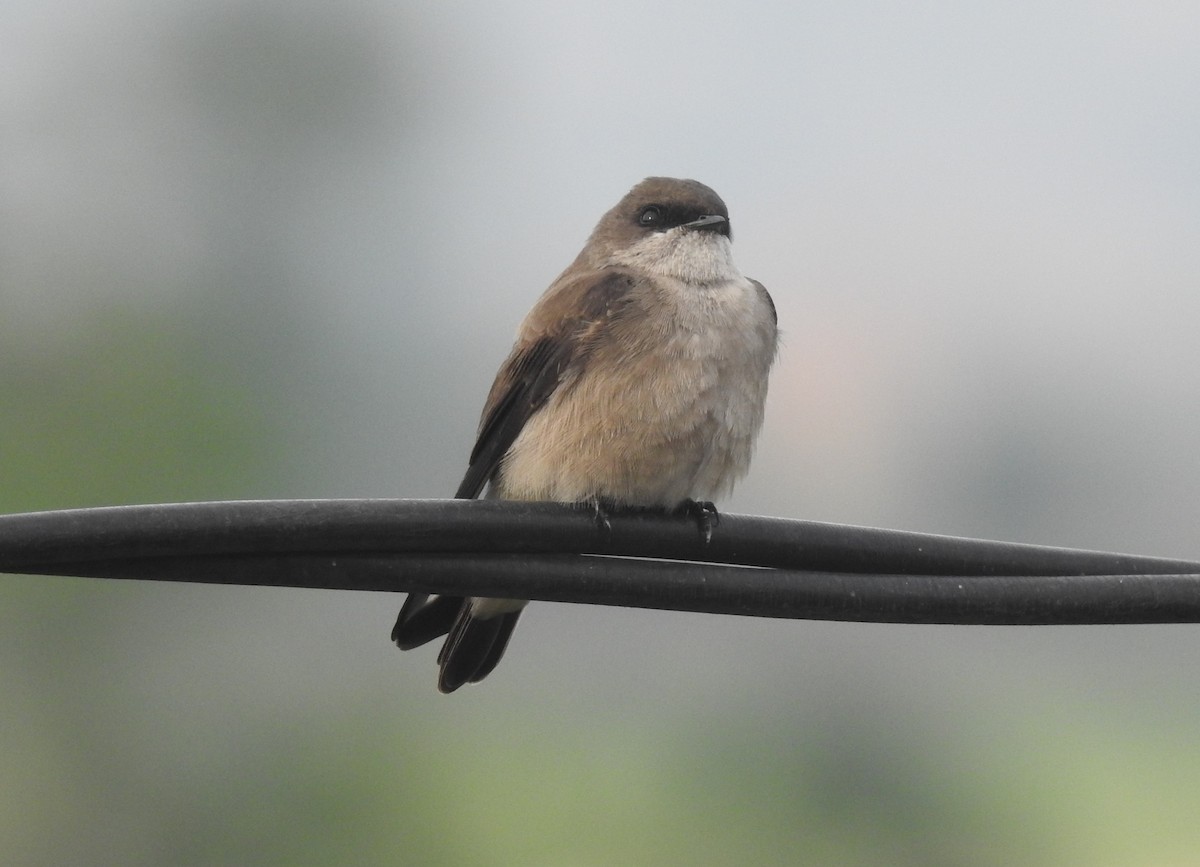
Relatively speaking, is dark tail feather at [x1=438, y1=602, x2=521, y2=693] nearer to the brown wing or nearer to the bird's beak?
the brown wing

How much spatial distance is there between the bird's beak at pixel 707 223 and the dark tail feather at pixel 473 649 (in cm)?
164

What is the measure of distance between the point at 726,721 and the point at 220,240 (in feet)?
44.5

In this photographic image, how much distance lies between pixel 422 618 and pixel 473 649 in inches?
16.6

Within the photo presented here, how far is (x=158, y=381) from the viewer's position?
17.2 metres

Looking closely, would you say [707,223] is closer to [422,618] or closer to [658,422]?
[658,422]

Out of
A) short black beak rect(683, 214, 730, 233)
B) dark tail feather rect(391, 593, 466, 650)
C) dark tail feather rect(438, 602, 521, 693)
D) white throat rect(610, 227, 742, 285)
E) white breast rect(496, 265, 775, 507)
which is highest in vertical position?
short black beak rect(683, 214, 730, 233)

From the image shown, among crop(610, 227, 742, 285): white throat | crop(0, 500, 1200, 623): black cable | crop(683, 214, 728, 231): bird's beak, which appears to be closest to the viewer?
crop(0, 500, 1200, 623): black cable

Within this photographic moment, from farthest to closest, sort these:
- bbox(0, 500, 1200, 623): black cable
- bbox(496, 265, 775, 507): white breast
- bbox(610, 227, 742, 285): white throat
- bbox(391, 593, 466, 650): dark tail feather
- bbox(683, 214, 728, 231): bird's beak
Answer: bbox(683, 214, 728, 231): bird's beak < bbox(610, 227, 742, 285): white throat < bbox(496, 265, 775, 507): white breast < bbox(391, 593, 466, 650): dark tail feather < bbox(0, 500, 1200, 623): black cable

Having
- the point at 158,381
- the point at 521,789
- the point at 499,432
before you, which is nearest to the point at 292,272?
the point at 158,381

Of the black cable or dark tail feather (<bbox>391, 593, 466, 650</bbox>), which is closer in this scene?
the black cable

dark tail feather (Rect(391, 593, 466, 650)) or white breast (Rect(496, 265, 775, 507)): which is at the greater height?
white breast (Rect(496, 265, 775, 507))

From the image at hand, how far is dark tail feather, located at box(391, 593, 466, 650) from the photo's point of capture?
12.2 ft

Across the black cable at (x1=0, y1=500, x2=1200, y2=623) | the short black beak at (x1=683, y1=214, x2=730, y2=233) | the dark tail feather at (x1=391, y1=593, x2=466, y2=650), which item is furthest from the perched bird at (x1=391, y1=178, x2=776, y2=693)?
the black cable at (x1=0, y1=500, x2=1200, y2=623)

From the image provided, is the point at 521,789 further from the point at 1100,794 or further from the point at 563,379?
the point at 563,379
